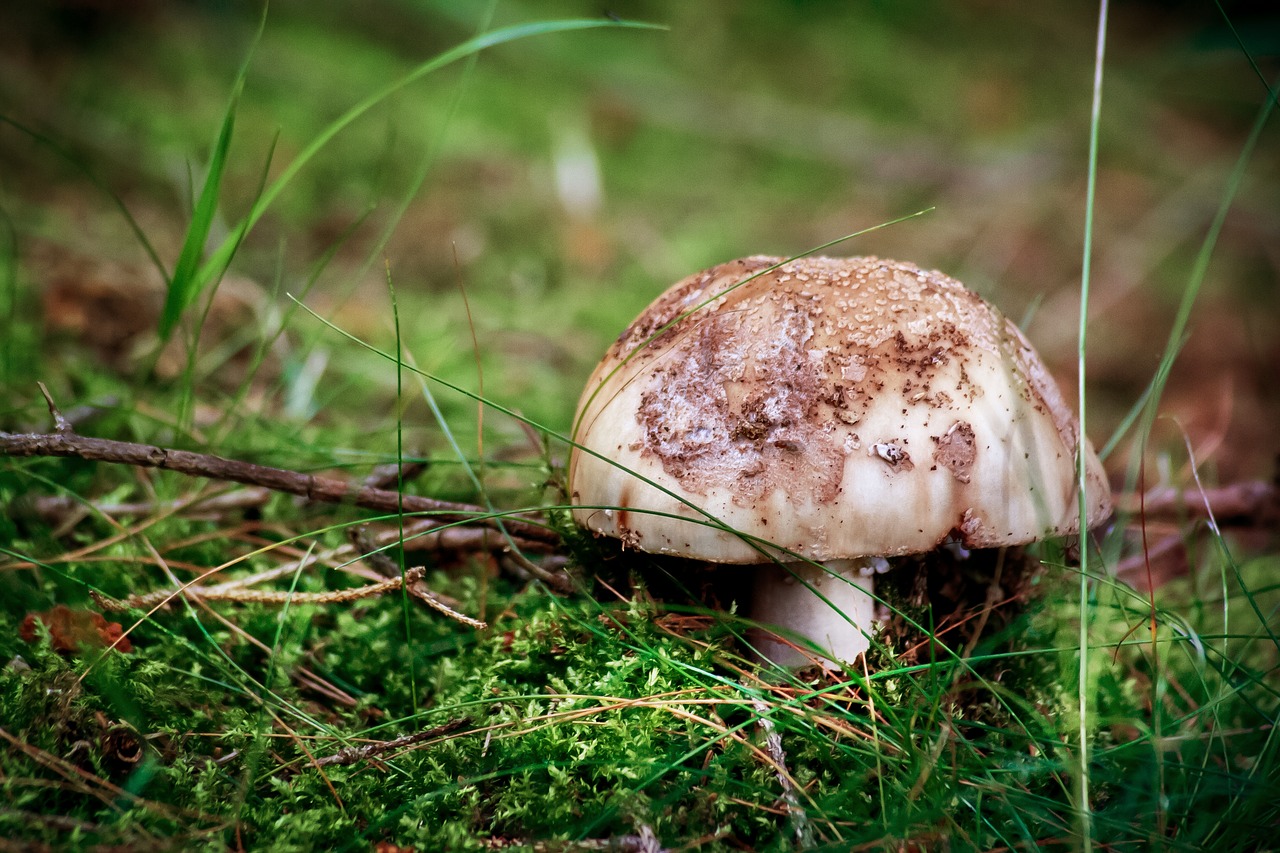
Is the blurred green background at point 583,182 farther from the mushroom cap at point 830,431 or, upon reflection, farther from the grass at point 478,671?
the mushroom cap at point 830,431

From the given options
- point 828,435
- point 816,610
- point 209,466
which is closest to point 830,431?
point 828,435

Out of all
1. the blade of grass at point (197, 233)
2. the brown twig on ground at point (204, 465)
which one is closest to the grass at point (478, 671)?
the blade of grass at point (197, 233)

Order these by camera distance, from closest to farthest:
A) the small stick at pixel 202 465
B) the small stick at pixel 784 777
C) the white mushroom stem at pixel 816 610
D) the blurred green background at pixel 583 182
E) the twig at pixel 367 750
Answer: the small stick at pixel 784 777 < the twig at pixel 367 750 < the small stick at pixel 202 465 < the white mushroom stem at pixel 816 610 < the blurred green background at pixel 583 182

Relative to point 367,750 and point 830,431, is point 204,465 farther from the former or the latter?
point 830,431

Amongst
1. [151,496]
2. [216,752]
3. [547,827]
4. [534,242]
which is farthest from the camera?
[534,242]

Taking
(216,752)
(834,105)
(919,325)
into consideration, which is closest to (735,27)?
(834,105)

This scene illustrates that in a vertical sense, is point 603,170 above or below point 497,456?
above

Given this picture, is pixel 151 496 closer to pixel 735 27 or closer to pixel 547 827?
pixel 547 827
